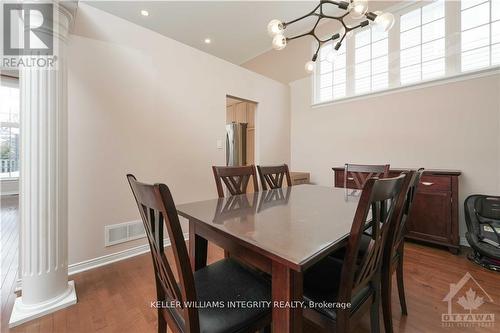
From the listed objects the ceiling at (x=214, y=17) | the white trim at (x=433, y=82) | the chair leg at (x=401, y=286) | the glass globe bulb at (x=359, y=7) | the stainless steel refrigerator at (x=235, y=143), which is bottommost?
the chair leg at (x=401, y=286)

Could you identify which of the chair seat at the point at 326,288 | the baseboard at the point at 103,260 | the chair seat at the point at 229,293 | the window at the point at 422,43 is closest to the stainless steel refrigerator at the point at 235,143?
the baseboard at the point at 103,260

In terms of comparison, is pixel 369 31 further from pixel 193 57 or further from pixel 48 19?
pixel 48 19

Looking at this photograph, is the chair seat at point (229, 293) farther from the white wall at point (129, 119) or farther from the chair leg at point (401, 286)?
the white wall at point (129, 119)

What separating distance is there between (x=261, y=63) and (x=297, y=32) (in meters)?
1.07

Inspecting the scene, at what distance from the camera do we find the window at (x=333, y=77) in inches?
141

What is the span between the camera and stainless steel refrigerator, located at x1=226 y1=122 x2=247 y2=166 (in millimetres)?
4227

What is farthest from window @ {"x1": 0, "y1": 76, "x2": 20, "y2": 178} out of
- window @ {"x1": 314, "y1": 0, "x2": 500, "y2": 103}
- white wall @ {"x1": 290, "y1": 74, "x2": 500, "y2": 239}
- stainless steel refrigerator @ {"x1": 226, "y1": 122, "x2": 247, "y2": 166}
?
window @ {"x1": 314, "y1": 0, "x2": 500, "y2": 103}

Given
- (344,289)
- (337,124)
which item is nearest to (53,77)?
(344,289)

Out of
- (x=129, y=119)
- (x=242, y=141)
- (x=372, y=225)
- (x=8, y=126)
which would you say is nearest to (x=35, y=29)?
(x=129, y=119)

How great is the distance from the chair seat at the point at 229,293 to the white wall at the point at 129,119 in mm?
1611

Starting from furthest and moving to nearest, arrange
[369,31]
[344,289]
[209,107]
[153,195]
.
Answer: [369,31] → [209,107] → [344,289] → [153,195]

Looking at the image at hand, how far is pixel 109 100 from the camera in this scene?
7.06 feet

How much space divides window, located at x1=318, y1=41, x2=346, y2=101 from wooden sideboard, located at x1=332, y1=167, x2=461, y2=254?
1740 millimetres

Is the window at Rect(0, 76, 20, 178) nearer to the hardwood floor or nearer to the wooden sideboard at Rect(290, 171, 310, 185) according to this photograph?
the hardwood floor
